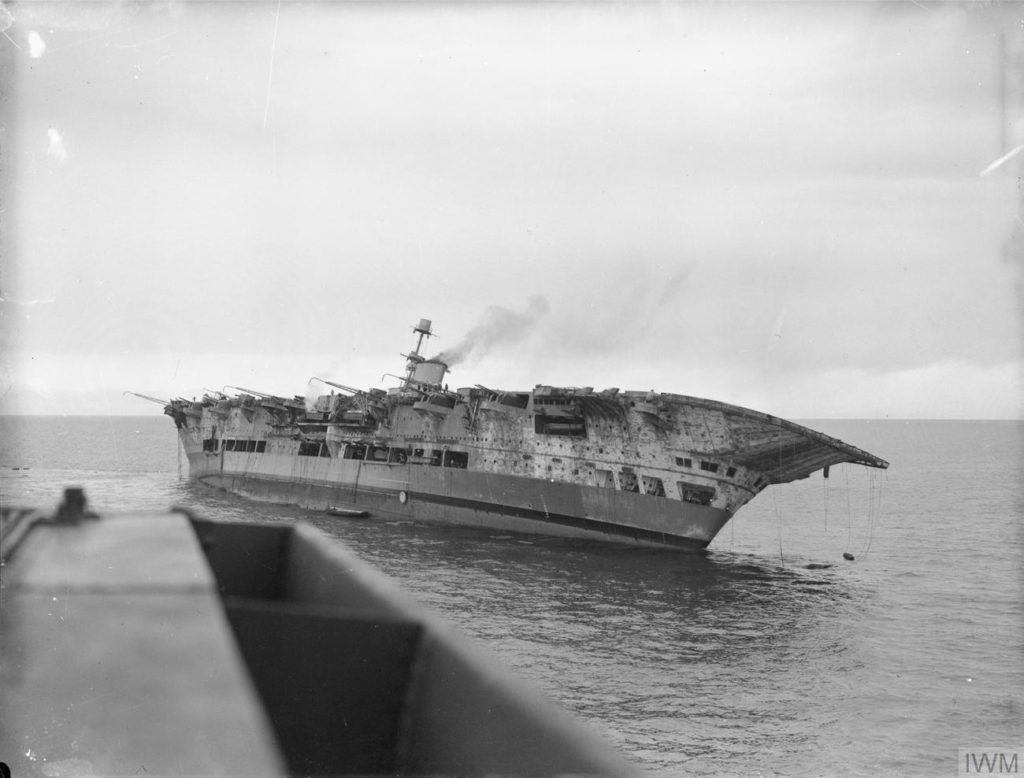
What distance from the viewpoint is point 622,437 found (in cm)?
2692

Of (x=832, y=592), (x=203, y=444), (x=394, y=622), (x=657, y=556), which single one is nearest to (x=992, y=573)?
(x=832, y=592)

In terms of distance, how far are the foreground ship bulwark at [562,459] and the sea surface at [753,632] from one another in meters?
1.20

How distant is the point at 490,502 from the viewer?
96.2ft

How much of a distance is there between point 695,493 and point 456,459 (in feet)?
32.9

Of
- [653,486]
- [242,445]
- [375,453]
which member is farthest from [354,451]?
[653,486]

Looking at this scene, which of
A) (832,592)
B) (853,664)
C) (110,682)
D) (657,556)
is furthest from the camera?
(657,556)

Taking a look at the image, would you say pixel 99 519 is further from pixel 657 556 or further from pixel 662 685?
pixel 657 556

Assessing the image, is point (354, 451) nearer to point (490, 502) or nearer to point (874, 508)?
point (490, 502)

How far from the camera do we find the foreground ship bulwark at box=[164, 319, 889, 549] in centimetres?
2589

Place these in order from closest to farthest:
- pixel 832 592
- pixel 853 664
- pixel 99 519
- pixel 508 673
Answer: pixel 508 673
pixel 99 519
pixel 853 664
pixel 832 592

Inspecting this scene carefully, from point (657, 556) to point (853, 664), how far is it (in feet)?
33.0

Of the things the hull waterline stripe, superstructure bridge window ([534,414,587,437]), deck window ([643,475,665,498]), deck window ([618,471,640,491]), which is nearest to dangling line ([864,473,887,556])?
the hull waterline stripe

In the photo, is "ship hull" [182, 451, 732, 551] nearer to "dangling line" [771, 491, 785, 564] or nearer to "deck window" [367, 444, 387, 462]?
"deck window" [367, 444, 387, 462]

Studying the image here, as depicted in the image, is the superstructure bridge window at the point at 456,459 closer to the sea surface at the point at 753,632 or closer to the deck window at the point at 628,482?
the sea surface at the point at 753,632
